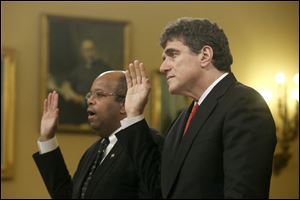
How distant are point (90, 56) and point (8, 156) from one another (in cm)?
148

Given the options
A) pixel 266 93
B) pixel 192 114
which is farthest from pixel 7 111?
pixel 192 114

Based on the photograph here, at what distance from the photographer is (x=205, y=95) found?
237 cm

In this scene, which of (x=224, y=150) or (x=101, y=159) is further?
(x=101, y=159)

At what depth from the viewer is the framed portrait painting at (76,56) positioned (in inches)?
274

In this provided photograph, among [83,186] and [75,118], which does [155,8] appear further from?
[83,186]

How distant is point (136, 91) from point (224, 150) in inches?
17.7

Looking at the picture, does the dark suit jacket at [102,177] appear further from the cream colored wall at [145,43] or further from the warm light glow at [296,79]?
the warm light glow at [296,79]

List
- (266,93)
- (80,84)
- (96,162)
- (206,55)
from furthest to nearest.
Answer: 1. (266,93)
2. (80,84)
3. (96,162)
4. (206,55)

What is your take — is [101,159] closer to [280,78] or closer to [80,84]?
[80,84]

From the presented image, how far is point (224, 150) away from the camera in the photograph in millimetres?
2162

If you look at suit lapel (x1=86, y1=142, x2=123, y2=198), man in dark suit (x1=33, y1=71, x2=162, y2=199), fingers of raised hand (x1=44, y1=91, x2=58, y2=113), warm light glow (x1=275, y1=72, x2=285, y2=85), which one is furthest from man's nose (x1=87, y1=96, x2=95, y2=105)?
warm light glow (x1=275, y1=72, x2=285, y2=85)

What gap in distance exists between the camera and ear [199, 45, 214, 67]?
2.36m

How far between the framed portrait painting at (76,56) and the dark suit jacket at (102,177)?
4.09m

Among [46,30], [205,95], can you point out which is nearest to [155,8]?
[46,30]
